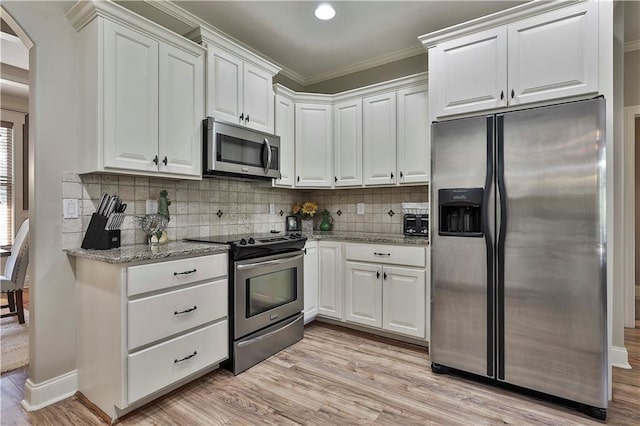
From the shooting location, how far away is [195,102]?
7.97ft

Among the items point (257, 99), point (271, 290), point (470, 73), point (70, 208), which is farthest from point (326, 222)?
point (70, 208)

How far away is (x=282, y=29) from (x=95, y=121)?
5.87 feet

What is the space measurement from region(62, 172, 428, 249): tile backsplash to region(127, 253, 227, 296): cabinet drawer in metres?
0.61

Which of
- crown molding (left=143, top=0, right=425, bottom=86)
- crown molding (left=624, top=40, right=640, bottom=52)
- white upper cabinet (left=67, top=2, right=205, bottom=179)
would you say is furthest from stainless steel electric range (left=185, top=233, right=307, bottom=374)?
crown molding (left=624, top=40, right=640, bottom=52)

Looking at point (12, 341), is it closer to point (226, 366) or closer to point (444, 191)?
point (226, 366)

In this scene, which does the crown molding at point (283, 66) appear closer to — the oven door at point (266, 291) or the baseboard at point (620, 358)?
the oven door at point (266, 291)

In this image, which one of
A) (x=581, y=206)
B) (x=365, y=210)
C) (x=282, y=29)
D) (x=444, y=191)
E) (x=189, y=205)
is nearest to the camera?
(x=581, y=206)

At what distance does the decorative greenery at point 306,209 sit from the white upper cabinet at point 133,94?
5.02 ft

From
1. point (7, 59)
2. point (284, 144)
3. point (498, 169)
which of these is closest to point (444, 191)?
point (498, 169)

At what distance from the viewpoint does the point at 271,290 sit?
265cm

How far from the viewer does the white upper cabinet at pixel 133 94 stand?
76.4 inches

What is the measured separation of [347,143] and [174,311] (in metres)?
2.31

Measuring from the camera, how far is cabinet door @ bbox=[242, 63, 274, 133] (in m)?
2.82

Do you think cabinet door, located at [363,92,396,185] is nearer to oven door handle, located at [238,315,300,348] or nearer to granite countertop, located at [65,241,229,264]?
oven door handle, located at [238,315,300,348]
